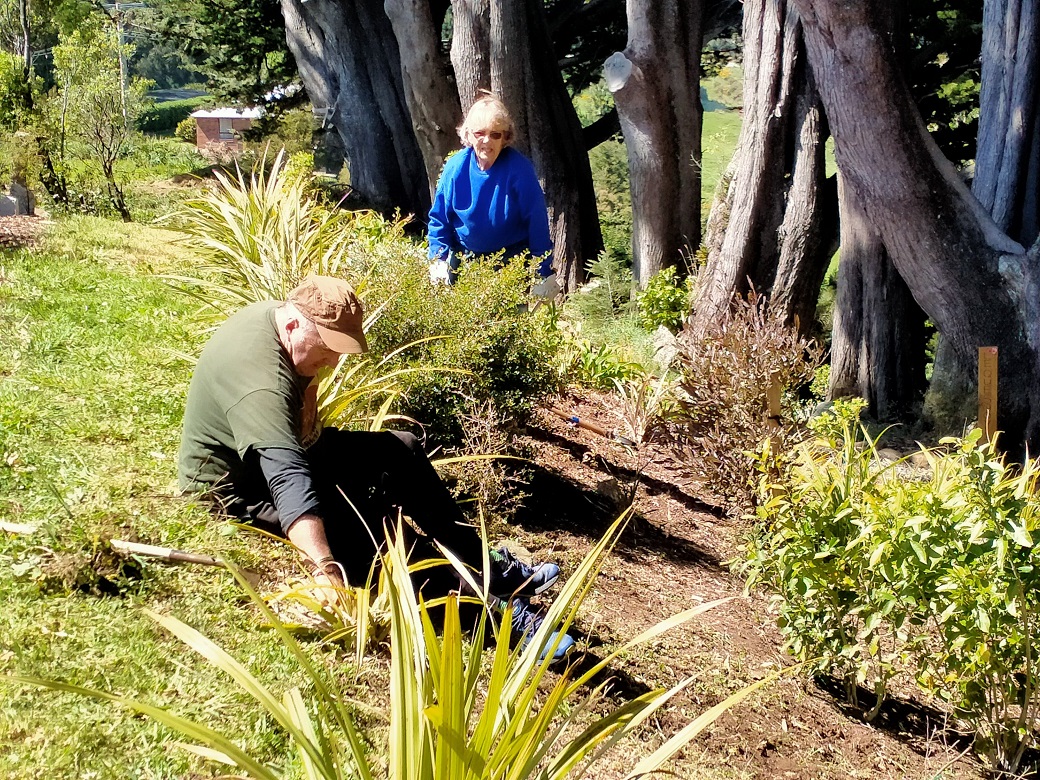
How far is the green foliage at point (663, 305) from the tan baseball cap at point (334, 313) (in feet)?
17.7

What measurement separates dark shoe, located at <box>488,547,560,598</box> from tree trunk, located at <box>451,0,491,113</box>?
705cm

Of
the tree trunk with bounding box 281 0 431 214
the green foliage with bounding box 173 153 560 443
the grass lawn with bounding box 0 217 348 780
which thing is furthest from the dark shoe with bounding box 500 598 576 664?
the tree trunk with bounding box 281 0 431 214

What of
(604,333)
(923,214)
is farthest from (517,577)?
(604,333)

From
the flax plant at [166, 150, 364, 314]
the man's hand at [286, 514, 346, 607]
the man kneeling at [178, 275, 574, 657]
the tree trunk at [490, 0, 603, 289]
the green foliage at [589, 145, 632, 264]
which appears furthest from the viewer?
the green foliage at [589, 145, 632, 264]

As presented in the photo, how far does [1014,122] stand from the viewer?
251 inches

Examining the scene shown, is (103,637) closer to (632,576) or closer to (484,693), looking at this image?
(484,693)

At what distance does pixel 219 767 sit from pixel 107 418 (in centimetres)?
281

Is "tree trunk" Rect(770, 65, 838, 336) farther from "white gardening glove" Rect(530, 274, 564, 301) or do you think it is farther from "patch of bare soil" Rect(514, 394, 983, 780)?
"patch of bare soil" Rect(514, 394, 983, 780)

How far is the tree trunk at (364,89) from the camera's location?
50.2ft

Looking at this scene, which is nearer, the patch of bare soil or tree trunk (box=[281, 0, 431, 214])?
the patch of bare soil

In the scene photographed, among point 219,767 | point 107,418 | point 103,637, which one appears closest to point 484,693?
point 219,767

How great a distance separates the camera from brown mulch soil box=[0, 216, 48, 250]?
893cm

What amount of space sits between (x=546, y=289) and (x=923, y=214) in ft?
7.60

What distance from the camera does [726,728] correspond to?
369 centimetres
